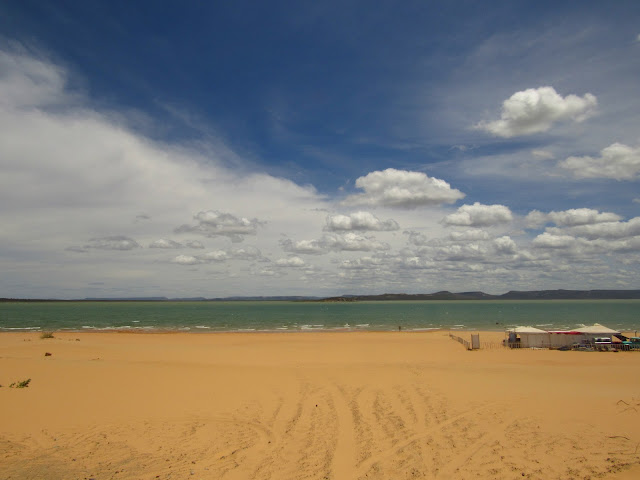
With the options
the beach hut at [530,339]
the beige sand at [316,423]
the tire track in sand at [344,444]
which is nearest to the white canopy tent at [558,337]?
the beach hut at [530,339]

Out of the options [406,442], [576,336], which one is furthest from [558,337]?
[406,442]

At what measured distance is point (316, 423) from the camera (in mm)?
12359

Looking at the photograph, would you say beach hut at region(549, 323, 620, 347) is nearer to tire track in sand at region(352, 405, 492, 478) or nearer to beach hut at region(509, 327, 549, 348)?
beach hut at region(509, 327, 549, 348)

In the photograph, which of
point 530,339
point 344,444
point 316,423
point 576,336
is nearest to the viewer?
point 344,444

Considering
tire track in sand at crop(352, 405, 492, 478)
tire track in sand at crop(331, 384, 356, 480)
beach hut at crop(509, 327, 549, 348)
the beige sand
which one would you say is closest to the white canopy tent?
beach hut at crop(509, 327, 549, 348)

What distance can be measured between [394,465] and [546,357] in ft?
80.8

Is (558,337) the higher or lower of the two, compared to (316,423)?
higher

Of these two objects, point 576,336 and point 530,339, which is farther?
point 530,339

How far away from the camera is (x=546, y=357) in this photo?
1141 inches

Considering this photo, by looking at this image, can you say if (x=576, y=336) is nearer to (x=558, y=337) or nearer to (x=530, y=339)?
(x=558, y=337)

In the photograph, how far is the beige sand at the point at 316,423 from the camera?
29.6 feet

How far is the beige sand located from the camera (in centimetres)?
902

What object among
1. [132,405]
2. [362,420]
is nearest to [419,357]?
[362,420]

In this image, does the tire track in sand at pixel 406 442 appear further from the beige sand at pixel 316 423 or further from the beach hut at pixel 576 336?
the beach hut at pixel 576 336
